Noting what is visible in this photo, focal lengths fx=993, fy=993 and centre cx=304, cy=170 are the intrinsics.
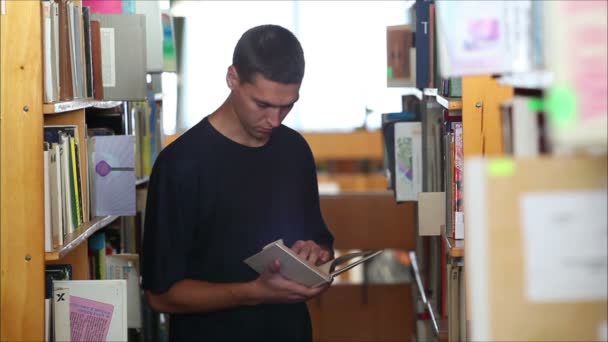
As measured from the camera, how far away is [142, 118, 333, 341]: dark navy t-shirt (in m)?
2.76

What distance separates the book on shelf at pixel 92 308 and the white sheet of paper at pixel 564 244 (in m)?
1.39

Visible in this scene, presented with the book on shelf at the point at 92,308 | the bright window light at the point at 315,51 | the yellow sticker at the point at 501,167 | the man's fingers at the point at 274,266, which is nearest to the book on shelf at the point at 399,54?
the man's fingers at the point at 274,266

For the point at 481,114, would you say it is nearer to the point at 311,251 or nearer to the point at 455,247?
the point at 455,247

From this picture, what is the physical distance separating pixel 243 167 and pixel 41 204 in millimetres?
569

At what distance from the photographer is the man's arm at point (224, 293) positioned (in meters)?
2.75

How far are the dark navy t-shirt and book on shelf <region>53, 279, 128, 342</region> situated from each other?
0.10 meters

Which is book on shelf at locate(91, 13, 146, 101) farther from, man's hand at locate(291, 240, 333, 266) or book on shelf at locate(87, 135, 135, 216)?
man's hand at locate(291, 240, 333, 266)

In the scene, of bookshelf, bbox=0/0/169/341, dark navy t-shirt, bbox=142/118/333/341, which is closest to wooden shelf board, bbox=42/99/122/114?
bookshelf, bbox=0/0/169/341

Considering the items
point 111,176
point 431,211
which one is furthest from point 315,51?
point 431,211

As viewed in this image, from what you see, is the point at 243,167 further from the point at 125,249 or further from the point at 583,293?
the point at 125,249

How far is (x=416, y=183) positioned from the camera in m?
4.06

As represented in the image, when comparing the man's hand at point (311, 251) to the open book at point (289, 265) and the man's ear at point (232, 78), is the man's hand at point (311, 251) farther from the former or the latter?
the man's ear at point (232, 78)

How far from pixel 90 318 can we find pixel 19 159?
0.52 meters

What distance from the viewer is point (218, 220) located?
2.82 meters
